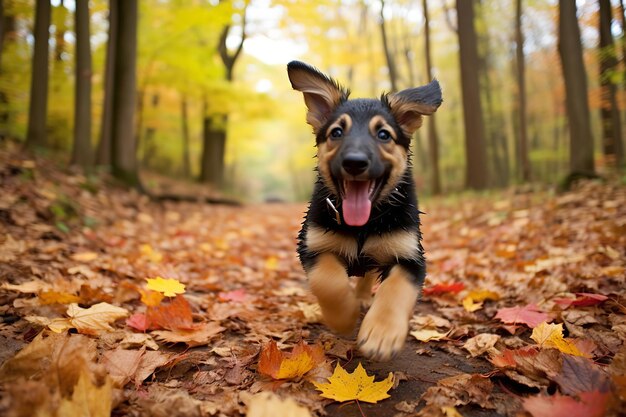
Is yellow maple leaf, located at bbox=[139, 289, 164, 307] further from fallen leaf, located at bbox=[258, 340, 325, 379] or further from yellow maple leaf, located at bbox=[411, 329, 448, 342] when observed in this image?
yellow maple leaf, located at bbox=[411, 329, 448, 342]

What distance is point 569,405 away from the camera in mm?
1649

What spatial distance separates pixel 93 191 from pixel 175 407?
285 inches

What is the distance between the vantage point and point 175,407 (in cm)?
167

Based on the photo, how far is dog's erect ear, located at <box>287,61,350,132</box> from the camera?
299 cm

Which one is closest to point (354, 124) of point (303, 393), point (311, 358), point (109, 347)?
point (311, 358)

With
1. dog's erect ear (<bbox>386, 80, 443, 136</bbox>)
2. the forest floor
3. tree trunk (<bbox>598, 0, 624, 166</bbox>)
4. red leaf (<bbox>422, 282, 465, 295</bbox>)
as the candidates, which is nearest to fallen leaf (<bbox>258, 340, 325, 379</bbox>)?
the forest floor

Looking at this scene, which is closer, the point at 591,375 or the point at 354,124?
the point at 591,375

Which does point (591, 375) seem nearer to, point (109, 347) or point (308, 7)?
point (109, 347)

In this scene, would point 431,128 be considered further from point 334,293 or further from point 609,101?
point 334,293

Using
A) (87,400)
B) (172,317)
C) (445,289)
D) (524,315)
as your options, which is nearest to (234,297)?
(172,317)

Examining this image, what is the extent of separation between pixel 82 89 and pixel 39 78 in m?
0.89

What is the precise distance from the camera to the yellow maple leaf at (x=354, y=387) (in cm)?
201

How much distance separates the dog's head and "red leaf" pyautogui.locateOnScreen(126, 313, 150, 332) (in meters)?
1.53

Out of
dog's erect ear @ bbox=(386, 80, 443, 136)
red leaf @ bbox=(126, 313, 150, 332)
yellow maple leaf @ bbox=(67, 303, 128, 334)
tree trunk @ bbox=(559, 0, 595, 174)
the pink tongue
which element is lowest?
red leaf @ bbox=(126, 313, 150, 332)
